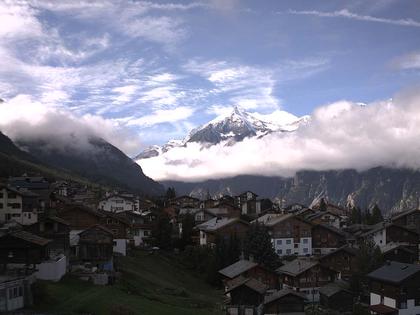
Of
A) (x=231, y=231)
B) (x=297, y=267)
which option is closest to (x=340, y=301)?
(x=297, y=267)

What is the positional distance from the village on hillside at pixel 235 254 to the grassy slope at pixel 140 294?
1661 mm

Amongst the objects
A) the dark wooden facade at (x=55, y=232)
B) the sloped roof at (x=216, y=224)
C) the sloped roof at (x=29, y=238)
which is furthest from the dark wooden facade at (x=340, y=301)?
the sloped roof at (x=29, y=238)

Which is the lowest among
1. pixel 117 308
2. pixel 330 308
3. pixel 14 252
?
pixel 330 308

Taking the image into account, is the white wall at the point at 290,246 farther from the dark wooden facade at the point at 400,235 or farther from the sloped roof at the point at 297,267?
the sloped roof at the point at 297,267

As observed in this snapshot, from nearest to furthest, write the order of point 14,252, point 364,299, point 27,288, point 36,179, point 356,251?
point 27,288 → point 14,252 → point 364,299 → point 356,251 → point 36,179

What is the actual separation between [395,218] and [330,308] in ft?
179

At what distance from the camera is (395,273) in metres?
54.7

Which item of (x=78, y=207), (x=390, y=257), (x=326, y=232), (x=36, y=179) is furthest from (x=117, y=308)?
(x=36, y=179)

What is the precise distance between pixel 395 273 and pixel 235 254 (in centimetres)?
2473

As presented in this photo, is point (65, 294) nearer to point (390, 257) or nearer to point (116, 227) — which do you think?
point (116, 227)

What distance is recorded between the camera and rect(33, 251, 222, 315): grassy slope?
115 feet

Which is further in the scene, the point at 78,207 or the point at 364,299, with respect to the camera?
the point at 78,207

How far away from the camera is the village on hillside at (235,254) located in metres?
42.0

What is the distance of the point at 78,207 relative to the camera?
67.0m
